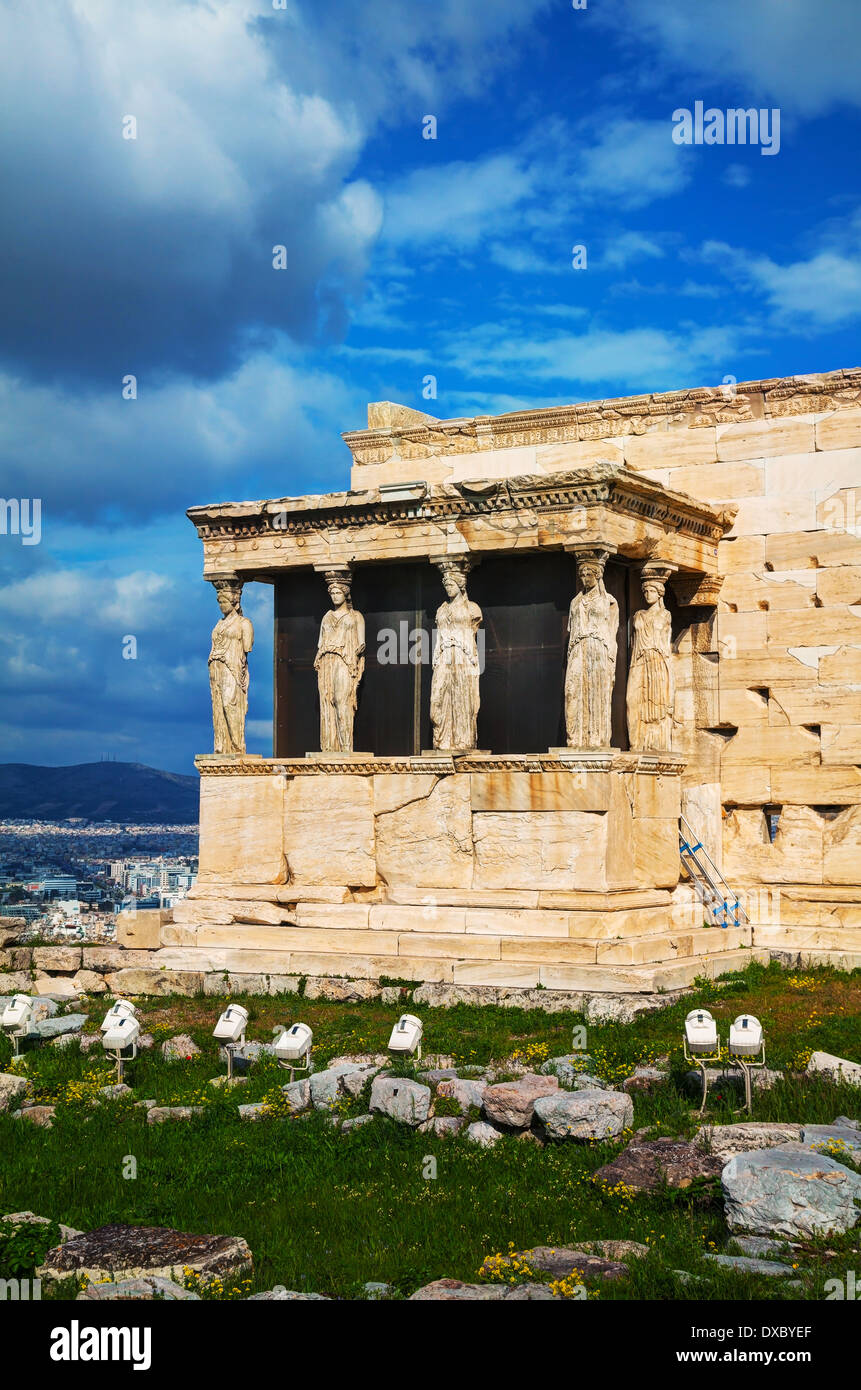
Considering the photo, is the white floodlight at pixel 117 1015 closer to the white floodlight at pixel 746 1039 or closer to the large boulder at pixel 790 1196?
the white floodlight at pixel 746 1039

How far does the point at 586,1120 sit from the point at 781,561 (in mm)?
10049

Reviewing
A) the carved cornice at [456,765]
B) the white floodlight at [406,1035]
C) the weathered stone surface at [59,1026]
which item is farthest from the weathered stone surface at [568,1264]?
the carved cornice at [456,765]

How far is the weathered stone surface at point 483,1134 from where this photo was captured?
Answer: 11.7 m

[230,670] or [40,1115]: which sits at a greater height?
[230,670]

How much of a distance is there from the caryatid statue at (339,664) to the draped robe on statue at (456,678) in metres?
1.22

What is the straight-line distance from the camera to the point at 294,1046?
13320mm

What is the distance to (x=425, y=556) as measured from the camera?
61.6ft

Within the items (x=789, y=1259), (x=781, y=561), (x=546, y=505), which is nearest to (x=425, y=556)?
(x=546, y=505)

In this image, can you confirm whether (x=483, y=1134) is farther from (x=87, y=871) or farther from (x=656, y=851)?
(x=87, y=871)

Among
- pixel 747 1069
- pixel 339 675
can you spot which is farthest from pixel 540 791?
pixel 747 1069

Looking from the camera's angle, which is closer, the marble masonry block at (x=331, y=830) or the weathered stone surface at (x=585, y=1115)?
the weathered stone surface at (x=585, y=1115)

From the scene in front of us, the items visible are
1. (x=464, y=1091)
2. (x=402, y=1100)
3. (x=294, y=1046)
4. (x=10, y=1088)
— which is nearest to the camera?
(x=402, y=1100)

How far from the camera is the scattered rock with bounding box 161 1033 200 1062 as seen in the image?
49.2 feet

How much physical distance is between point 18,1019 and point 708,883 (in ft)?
28.1
